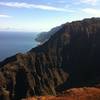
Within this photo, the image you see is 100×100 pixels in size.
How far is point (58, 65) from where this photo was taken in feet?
356

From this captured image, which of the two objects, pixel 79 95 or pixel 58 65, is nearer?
pixel 79 95

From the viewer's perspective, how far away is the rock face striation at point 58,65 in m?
86.1

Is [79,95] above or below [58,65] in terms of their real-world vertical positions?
above

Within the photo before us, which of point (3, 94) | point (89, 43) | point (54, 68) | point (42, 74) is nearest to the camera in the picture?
point (3, 94)

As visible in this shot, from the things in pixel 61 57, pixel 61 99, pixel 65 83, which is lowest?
pixel 65 83

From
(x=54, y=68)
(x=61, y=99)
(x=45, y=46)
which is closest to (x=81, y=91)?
(x=61, y=99)

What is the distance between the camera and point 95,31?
11775cm

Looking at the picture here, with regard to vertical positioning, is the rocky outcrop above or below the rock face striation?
above

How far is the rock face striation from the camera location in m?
86.1

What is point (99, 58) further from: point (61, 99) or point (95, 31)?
point (61, 99)

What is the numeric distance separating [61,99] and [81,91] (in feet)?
12.2

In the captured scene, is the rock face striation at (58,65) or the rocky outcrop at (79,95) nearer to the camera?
the rocky outcrop at (79,95)

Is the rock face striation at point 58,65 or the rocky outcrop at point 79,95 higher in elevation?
the rocky outcrop at point 79,95

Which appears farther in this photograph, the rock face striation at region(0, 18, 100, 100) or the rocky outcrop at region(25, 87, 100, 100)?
the rock face striation at region(0, 18, 100, 100)
